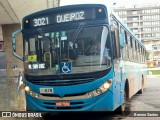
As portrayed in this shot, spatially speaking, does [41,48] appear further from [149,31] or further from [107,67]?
[149,31]

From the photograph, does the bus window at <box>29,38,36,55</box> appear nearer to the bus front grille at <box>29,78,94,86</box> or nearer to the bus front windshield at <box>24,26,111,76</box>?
the bus front windshield at <box>24,26,111,76</box>

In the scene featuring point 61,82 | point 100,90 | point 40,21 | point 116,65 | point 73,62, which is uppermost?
point 40,21

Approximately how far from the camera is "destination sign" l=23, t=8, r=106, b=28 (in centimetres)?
830

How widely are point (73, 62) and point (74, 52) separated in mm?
255

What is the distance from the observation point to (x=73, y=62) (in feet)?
26.5

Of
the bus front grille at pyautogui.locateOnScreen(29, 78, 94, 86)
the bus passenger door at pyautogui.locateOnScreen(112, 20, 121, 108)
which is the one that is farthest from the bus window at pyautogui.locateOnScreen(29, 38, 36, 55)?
the bus passenger door at pyautogui.locateOnScreen(112, 20, 121, 108)

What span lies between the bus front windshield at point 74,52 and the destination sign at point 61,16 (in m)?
0.32

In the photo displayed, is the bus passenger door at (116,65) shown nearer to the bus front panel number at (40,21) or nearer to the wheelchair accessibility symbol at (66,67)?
the wheelchair accessibility symbol at (66,67)

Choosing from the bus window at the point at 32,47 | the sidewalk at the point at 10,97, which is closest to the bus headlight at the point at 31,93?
the bus window at the point at 32,47

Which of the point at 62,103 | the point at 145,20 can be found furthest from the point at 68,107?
the point at 145,20

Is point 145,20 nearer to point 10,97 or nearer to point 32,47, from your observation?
point 10,97

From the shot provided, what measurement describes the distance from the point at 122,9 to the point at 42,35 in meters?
138

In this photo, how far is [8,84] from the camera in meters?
16.0

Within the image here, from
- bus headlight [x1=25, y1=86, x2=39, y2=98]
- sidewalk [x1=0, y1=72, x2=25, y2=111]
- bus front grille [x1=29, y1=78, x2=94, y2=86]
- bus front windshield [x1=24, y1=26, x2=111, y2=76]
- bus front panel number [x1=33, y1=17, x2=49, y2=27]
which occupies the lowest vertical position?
sidewalk [x1=0, y1=72, x2=25, y2=111]
